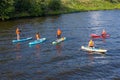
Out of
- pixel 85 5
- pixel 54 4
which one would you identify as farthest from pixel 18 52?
pixel 85 5

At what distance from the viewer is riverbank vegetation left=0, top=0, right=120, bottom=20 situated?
9500 cm

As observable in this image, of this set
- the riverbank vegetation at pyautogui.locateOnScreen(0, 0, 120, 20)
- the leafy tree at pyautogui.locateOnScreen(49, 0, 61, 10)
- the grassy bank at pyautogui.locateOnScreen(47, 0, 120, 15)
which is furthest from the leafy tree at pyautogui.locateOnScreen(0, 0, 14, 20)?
the grassy bank at pyautogui.locateOnScreen(47, 0, 120, 15)

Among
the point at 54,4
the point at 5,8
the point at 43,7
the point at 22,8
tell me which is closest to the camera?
the point at 5,8

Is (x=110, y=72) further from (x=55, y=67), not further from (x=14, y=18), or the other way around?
(x=14, y=18)

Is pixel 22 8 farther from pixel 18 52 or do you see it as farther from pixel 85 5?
pixel 18 52

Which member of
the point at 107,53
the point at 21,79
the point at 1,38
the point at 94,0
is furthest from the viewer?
the point at 94,0

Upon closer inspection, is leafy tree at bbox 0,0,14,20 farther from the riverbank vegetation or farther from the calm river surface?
the calm river surface

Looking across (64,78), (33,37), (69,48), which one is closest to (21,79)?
(64,78)

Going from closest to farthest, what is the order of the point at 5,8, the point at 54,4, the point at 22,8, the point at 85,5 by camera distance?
the point at 5,8
the point at 22,8
the point at 54,4
the point at 85,5

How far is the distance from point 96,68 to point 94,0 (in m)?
110

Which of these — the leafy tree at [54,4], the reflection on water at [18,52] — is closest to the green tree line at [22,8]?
the leafy tree at [54,4]

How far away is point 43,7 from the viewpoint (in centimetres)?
10988

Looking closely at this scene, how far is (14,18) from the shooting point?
100125mm

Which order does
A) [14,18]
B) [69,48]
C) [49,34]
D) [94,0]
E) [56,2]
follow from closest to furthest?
[69,48] → [49,34] → [14,18] → [56,2] → [94,0]
